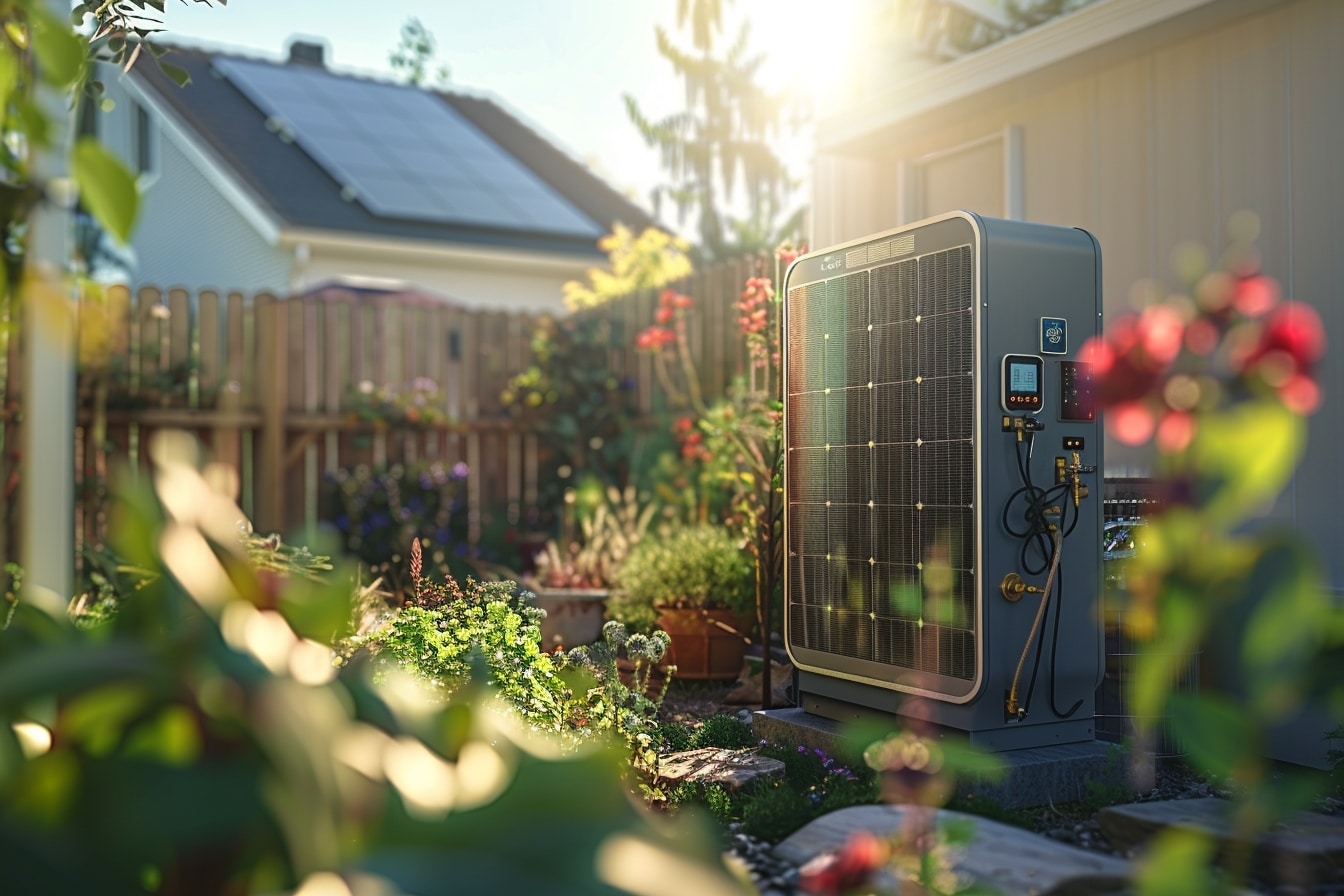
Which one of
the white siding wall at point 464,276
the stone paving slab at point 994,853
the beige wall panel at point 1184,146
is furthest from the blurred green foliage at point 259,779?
the white siding wall at point 464,276

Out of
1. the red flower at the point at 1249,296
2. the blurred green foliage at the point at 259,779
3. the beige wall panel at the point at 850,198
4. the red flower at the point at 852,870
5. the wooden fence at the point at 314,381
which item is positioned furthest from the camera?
the wooden fence at the point at 314,381

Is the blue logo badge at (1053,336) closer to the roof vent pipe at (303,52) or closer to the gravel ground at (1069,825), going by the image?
the gravel ground at (1069,825)

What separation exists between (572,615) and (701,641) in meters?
0.79

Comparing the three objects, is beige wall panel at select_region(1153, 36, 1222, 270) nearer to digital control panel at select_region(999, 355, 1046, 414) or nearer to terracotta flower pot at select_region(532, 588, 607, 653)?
digital control panel at select_region(999, 355, 1046, 414)

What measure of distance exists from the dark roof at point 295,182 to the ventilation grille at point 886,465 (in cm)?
923

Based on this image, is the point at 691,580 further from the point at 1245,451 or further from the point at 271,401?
the point at 1245,451

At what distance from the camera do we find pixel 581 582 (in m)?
6.31

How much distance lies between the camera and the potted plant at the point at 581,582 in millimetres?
5773

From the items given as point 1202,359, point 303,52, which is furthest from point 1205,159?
point 303,52

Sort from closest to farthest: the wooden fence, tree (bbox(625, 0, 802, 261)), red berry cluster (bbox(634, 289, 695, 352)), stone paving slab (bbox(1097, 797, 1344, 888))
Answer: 1. stone paving slab (bbox(1097, 797, 1344, 888))
2. red berry cluster (bbox(634, 289, 695, 352))
3. the wooden fence
4. tree (bbox(625, 0, 802, 261))

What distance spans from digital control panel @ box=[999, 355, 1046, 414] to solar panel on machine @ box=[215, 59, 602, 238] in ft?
32.9

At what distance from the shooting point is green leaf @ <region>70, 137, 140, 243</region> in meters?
1.13

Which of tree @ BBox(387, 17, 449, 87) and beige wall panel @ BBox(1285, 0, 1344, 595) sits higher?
tree @ BBox(387, 17, 449, 87)

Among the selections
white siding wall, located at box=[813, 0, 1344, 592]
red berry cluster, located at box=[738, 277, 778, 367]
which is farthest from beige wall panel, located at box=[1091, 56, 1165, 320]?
red berry cluster, located at box=[738, 277, 778, 367]
